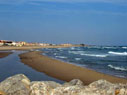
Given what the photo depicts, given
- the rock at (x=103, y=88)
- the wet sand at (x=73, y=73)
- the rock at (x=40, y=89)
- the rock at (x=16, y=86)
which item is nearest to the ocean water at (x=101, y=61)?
the wet sand at (x=73, y=73)

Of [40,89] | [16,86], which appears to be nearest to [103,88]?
[40,89]

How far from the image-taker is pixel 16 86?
687 cm

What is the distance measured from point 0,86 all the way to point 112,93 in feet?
11.0

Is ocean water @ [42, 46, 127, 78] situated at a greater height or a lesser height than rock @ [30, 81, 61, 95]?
lesser

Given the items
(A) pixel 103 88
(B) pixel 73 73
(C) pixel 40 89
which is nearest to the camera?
(C) pixel 40 89

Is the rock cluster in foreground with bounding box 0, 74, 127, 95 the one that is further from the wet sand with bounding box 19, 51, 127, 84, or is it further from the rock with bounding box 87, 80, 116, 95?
the wet sand with bounding box 19, 51, 127, 84

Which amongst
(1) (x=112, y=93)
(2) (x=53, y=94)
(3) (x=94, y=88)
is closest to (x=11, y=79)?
(2) (x=53, y=94)

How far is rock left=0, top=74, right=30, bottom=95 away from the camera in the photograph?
22.2 ft

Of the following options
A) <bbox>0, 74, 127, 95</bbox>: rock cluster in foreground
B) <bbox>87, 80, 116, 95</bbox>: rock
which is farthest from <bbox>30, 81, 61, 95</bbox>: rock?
<bbox>87, 80, 116, 95</bbox>: rock

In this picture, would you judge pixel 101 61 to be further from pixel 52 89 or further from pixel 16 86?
pixel 16 86

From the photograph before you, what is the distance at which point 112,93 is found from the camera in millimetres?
6664

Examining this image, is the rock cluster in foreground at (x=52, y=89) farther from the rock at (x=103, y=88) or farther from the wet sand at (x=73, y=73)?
the wet sand at (x=73, y=73)

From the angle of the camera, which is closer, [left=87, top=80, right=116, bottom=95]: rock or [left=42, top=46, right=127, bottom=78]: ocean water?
[left=87, top=80, right=116, bottom=95]: rock

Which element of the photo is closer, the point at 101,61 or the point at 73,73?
the point at 73,73
